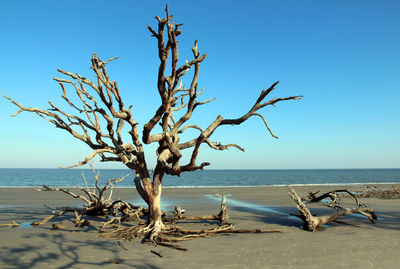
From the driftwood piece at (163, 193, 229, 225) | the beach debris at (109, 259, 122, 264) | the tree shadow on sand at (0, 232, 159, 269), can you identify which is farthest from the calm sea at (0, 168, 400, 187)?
the beach debris at (109, 259, 122, 264)

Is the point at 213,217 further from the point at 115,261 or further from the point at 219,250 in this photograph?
the point at 115,261

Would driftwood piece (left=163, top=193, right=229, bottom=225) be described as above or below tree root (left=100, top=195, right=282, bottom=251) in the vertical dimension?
above

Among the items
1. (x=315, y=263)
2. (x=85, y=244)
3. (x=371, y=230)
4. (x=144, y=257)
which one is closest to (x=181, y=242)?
(x=144, y=257)

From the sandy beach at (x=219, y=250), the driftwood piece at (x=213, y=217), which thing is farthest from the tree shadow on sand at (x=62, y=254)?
the driftwood piece at (x=213, y=217)

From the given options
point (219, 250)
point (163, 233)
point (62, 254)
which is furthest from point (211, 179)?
point (62, 254)

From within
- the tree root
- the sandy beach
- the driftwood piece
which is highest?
the driftwood piece

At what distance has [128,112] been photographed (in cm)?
758

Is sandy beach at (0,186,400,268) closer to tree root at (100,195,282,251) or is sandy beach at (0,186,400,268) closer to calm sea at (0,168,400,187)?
tree root at (100,195,282,251)

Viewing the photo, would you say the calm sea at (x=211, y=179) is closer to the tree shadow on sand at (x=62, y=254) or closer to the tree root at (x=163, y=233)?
the tree root at (x=163, y=233)

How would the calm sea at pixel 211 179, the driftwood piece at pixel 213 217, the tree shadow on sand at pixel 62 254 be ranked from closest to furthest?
1. the tree shadow on sand at pixel 62 254
2. the driftwood piece at pixel 213 217
3. the calm sea at pixel 211 179

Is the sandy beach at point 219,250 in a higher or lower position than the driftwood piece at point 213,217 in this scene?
lower

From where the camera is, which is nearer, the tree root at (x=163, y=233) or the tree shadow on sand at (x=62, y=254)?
the tree shadow on sand at (x=62, y=254)

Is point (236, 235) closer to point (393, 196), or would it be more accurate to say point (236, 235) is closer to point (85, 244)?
point (85, 244)

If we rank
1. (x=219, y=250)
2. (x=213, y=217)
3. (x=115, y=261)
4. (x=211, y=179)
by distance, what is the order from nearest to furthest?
1. (x=115, y=261)
2. (x=219, y=250)
3. (x=213, y=217)
4. (x=211, y=179)
